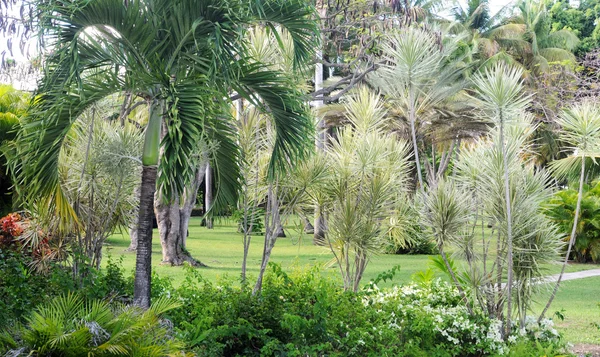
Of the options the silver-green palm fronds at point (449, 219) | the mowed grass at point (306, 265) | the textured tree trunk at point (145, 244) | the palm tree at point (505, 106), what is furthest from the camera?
the mowed grass at point (306, 265)

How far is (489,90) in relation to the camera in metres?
7.42

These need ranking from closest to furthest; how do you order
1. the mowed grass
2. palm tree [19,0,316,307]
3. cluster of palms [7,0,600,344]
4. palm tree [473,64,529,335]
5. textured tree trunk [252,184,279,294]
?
palm tree [19,0,316,307], cluster of palms [7,0,600,344], palm tree [473,64,529,335], textured tree trunk [252,184,279,294], the mowed grass

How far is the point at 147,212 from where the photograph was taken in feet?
22.4

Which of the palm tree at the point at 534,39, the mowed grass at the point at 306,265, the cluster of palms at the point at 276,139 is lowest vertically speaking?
the mowed grass at the point at 306,265

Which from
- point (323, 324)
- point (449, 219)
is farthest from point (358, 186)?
point (323, 324)

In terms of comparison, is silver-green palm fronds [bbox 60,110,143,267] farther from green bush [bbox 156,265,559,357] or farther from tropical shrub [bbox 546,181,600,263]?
tropical shrub [bbox 546,181,600,263]

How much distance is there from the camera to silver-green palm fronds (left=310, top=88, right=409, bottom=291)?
868cm

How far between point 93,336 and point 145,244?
2.24 m

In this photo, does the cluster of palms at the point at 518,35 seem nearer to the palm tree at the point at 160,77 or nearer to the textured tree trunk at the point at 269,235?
the textured tree trunk at the point at 269,235

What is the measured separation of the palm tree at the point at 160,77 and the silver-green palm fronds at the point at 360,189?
1351 mm

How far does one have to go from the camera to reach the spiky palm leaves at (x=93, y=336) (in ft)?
14.8

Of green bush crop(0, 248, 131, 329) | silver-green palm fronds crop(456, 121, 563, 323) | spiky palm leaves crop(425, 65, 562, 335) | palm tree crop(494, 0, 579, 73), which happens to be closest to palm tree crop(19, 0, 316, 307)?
green bush crop(0, 248, 131, 329)

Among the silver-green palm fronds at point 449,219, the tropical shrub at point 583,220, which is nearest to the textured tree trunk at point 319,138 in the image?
the silver-green palm fronds at point 449,219

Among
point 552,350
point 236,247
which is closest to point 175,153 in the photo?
point 552,350
